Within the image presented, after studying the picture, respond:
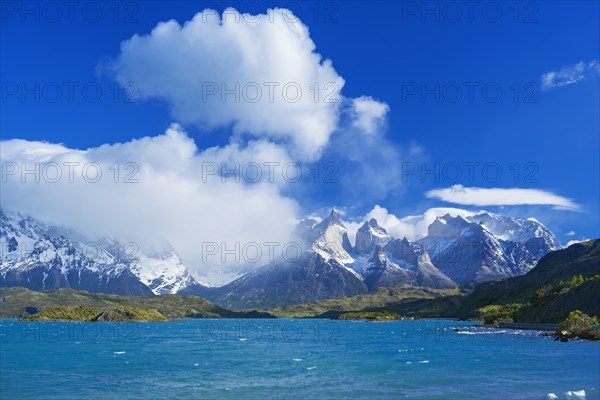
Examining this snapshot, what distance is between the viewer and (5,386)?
74312 millimetres

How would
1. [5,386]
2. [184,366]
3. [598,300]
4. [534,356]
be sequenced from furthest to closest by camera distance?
[598,300], [534,356], [184,366], [5,386]

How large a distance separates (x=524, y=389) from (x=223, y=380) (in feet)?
145

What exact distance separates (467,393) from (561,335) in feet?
362

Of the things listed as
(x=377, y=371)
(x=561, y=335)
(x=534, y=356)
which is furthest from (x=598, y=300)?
(x=377, y=371)

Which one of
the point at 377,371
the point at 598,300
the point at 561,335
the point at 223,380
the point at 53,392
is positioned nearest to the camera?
the point at 53,392

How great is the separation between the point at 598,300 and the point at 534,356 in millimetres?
100045

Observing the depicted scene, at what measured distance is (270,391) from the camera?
69.3 meters

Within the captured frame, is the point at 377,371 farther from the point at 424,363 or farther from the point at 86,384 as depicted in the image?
the point at 86,384

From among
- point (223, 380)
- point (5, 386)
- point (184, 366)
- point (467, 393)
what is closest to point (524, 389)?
point (467, 393)

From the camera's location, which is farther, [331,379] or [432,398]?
[331,379]

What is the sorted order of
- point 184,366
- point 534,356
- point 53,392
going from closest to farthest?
1. point 53,392
2. point 184,366
3. point 534,356

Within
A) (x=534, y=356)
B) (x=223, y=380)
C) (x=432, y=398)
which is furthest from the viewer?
(x=534, y=356)

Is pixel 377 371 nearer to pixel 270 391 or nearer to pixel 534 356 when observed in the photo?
pixel 270 391

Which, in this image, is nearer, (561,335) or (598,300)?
(561,335)
